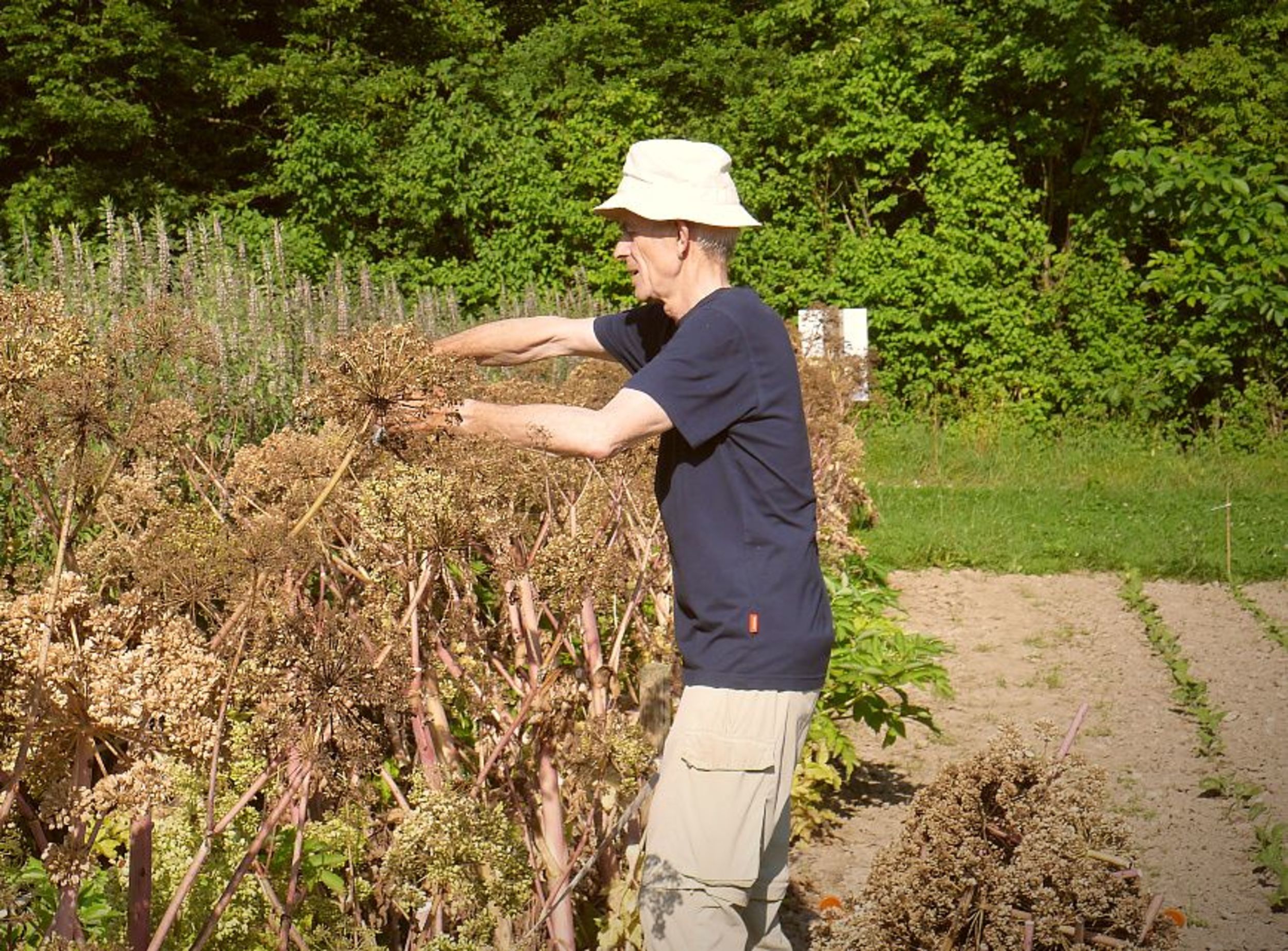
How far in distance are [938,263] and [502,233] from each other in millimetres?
5121

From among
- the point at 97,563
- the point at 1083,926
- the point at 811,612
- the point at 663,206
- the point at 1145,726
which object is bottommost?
the point at 1145,726

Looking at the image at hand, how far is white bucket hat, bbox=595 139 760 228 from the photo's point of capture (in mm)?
3484

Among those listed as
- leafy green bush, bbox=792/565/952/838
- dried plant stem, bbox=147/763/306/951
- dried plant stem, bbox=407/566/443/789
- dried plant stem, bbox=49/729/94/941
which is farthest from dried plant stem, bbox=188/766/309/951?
leafy green bush, bbox=792/565/952/838

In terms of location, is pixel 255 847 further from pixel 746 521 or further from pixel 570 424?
pixel 746 521

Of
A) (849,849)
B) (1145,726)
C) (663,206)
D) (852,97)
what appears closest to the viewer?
(663,206)

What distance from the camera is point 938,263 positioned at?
16.5m

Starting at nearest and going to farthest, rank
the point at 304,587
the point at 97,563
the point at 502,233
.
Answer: the point at 97,563, the point at 304,587, the point at 502,233

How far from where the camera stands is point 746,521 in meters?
3.46

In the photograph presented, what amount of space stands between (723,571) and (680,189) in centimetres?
87

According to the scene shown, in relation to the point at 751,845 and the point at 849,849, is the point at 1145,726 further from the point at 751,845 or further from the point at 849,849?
the point at 751,845

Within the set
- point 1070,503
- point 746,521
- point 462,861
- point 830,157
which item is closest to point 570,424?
point 746,521

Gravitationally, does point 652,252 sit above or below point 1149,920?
above

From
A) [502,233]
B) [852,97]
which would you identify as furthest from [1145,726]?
[502,233]

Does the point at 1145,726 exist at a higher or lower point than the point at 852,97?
lower
